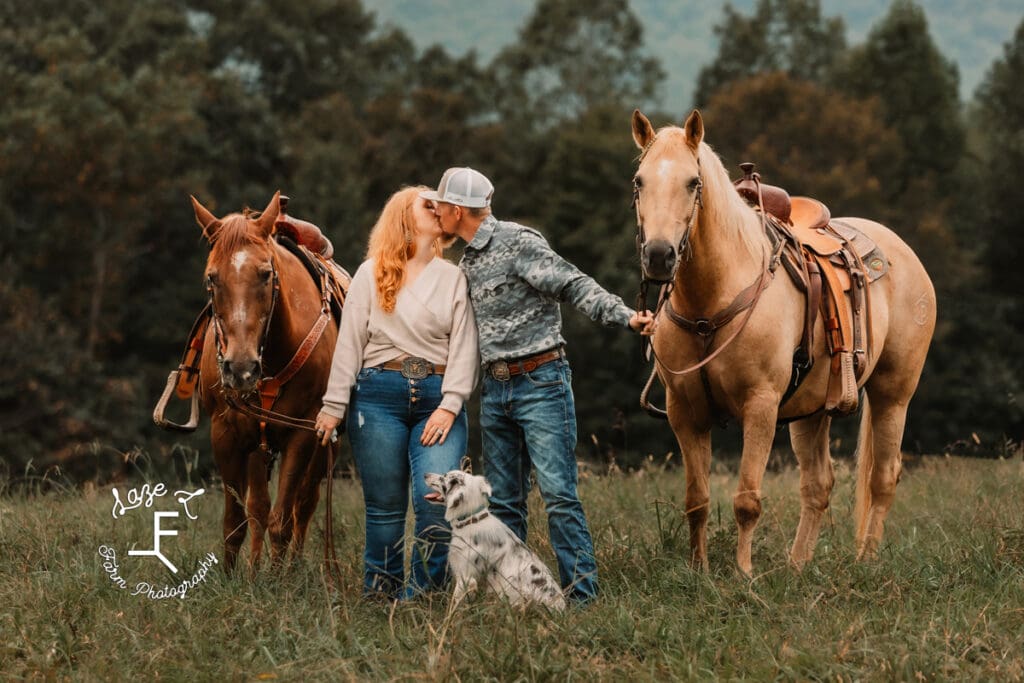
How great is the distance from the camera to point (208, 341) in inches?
260

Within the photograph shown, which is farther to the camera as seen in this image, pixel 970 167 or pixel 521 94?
pixel 521 94

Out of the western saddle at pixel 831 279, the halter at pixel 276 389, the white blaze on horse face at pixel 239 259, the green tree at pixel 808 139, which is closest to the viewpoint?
the white blaze on horse face at pixel 239 259

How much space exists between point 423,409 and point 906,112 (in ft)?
107

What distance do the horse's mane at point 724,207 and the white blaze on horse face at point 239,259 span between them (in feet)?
7.43

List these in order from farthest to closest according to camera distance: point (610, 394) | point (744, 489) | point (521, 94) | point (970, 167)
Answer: point (521, 94), point (970, 167), point (610, 394), point (744, 489)

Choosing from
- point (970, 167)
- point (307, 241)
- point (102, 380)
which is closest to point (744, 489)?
point (307, 241)

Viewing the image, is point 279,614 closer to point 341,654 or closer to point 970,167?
point 341,654

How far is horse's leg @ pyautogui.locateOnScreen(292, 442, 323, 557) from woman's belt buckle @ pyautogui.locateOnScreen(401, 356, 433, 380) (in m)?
1.49

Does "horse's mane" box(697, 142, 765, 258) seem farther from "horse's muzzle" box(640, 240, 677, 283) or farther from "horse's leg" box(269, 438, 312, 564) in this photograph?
"horse's leg" box(269, 438, 312, 564)

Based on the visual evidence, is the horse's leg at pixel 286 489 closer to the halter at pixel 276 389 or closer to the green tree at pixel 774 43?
the halter at pixel 276 389

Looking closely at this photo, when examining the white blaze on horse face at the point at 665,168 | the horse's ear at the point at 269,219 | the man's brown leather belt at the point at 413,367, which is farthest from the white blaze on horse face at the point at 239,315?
the white blaze on horse face at the point at 665,168

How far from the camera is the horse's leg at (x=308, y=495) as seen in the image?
22.2 ft

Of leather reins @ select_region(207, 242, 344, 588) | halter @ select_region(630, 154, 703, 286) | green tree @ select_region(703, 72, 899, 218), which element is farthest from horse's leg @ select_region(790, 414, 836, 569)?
green tree @ select_region(703, 72, 899, 218)

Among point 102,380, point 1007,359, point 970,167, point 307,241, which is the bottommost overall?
point 102,380
